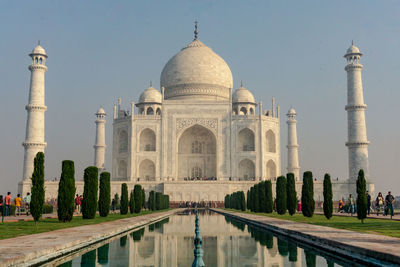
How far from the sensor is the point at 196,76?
3953cm

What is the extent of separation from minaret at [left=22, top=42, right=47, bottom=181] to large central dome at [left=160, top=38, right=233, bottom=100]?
40.0 ft

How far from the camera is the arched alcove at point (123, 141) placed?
1471 inches

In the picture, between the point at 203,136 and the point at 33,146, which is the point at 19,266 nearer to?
the point at 33,146

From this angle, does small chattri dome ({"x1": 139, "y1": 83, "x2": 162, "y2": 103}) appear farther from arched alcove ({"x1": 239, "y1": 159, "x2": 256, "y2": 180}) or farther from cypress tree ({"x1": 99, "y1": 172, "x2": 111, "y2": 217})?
cypress tree ({"x1": 99, "y1": 172, "x2": 111, "y2": 217})

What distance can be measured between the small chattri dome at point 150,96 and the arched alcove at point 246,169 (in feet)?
29.3

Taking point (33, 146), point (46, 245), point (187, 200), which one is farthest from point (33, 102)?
point (46, 245)

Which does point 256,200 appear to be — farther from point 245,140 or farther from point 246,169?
point 245,140

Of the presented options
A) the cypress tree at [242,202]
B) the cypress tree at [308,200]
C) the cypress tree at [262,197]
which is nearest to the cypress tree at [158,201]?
the cypress tree at [242,202]

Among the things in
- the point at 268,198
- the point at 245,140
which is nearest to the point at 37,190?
the point at 268,198

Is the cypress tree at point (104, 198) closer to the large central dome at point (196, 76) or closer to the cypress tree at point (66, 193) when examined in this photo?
the cypress tree at point (66, 193)

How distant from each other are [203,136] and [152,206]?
49.4 ft

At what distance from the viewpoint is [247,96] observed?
39125mm

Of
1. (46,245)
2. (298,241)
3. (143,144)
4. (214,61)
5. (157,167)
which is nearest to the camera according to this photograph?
(46,245)

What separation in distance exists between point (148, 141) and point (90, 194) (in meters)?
23.5
